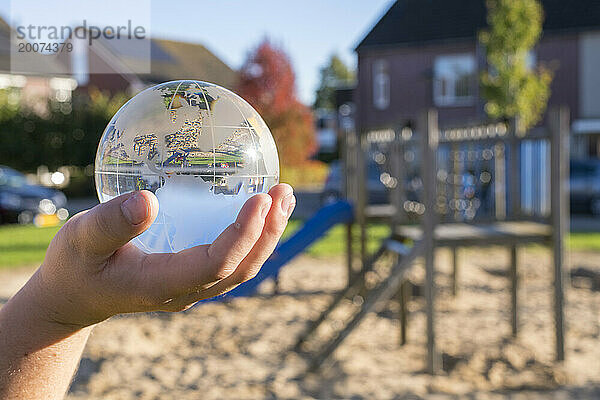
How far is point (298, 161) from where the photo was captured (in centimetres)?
2556

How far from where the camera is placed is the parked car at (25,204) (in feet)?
51.4

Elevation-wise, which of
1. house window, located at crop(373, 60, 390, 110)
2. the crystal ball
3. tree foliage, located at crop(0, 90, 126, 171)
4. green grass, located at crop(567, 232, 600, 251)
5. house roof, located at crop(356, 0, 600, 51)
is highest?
house roof, located at crop(356, 0, 600, 51)

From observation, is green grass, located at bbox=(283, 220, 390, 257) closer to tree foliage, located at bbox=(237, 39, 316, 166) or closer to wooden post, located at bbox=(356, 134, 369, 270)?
wooden post, located at bbox=(356, 134, 369, 270)

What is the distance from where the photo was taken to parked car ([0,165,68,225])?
51.4ft

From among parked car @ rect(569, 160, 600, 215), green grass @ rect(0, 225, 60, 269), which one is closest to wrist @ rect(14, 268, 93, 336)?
green grass @ rect(0, 225, 60, 269)

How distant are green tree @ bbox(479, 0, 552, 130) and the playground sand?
35.2 feet

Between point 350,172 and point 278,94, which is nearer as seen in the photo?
point 350,172

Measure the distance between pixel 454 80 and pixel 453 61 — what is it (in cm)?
70

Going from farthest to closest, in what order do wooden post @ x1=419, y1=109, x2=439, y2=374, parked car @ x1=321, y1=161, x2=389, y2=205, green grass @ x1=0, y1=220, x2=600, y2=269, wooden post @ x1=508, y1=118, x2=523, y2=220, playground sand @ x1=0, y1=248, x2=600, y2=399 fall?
parked car @ x1=321, y1=161, x2=389, y2=205 < green grass @ x1=0, y1=220, x2=600, y2=269 < wooden post @ x1=508, y1=118, x2=523, y2=220 < wooden post @ x1=419, y1=109, x2=439, y2=374 < playground sand @ x1=0, y1=248, x2=600, y2=399

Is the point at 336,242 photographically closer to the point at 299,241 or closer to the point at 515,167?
the point at 299,241

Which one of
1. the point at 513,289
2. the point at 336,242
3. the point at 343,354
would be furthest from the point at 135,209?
the point at 336,242

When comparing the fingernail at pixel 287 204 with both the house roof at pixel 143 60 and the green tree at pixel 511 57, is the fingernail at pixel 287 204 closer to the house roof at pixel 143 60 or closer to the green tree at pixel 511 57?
the green tree at pixel 511 57

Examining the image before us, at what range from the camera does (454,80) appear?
23922mm

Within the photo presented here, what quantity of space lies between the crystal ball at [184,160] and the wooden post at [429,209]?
4062 millimetres
